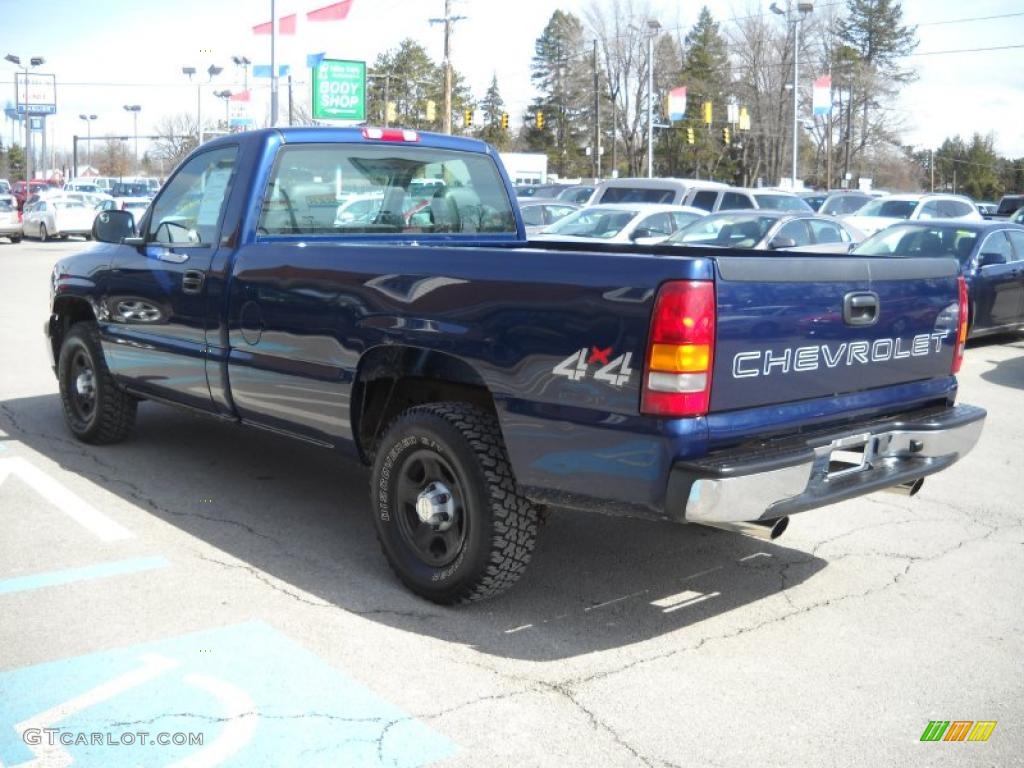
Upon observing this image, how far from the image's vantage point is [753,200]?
77.9 feet

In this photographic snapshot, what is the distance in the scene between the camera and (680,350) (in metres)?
3.72

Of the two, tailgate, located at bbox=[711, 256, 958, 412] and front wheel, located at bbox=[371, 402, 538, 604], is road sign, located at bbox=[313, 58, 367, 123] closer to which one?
front wheel, located at bbox=[371, 402, 538, 604]

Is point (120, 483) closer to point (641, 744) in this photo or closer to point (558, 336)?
point (558, 336)

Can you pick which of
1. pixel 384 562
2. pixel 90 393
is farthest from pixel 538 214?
pixel 384 562

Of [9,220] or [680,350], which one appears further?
[9,220]

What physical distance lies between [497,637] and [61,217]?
113ft

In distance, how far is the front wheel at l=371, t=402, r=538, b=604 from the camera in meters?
4.32

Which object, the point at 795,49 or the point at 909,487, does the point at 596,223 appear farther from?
the point at 795,49

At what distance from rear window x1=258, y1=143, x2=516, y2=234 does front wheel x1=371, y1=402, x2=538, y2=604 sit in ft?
5.07

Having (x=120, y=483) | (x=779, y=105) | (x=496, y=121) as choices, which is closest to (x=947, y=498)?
(x=120, y=483)

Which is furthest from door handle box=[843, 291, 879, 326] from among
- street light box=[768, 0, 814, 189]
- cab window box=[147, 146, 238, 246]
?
street light box=[768, 0, 814, 189]

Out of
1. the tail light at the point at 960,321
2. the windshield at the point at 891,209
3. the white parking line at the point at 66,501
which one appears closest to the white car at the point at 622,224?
the windshield at the point at 891,209

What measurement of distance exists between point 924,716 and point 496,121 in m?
103

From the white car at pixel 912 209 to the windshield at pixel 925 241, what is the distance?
1039cm
